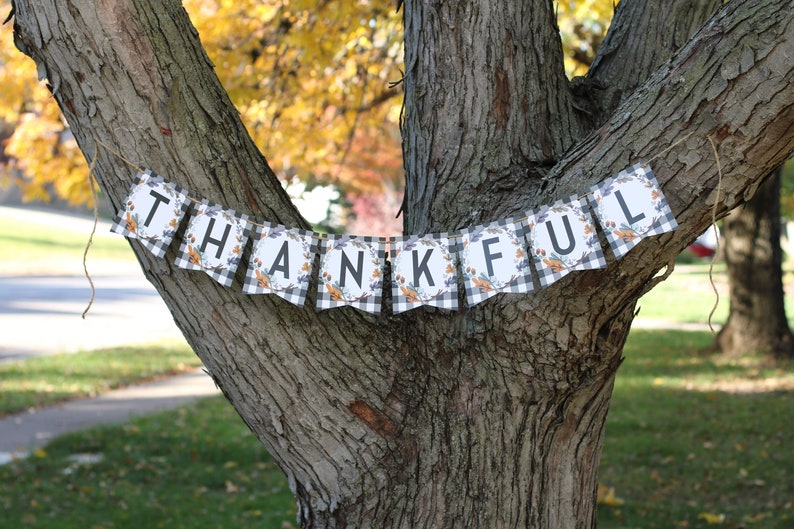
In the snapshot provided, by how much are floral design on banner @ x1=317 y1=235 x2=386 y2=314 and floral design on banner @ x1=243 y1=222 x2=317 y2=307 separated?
0.16 feet

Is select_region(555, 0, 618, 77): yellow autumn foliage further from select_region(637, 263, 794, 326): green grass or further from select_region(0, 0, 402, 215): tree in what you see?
select_region(637, 263, 794, 326): green grass

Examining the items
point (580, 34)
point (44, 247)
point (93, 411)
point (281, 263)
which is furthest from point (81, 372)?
point (44, 247)

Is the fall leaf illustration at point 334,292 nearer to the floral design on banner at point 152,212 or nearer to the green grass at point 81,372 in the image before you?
the floral design on banner at point 152,212

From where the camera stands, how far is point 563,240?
2277mm


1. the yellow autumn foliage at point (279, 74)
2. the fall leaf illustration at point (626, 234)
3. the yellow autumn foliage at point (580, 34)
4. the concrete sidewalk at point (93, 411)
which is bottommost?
the fall leaf illustration at point (626, 234)

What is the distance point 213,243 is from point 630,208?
1142mm

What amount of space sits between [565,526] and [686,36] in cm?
173

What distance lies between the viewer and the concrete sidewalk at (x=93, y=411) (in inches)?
276

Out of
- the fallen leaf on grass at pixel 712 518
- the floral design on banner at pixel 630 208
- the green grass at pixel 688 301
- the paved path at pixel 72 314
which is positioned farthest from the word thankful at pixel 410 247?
the green grass at pixel 688 301

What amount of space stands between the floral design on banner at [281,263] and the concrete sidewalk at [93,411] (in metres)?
4.98

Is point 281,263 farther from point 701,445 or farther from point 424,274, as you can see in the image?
point 701,445

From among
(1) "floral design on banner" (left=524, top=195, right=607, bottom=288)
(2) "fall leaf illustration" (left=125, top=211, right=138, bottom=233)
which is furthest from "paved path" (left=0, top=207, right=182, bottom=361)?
(1) "floral design on banner" (left=524, top=195, right=607, bottom=288)

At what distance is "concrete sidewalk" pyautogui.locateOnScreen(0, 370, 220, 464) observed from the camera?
23.0ft

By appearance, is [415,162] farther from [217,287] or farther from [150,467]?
[150,467]
